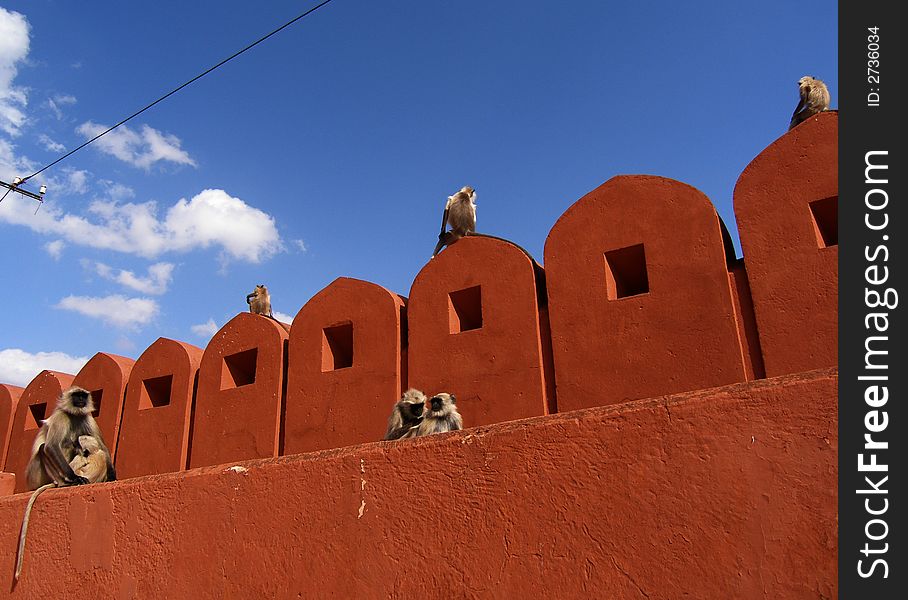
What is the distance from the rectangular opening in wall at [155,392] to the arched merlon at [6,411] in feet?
9.26

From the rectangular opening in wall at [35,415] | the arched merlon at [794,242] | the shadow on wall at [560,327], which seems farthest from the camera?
the rectangular opening in wall at [35,415]

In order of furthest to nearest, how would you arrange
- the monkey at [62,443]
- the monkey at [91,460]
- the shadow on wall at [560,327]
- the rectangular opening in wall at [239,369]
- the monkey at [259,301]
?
the monkey at [259,301], the rectangular opening in wall at [239,369], the monkey at [91,460], the monkey at [62,443], the shadow on wall at [560,327]

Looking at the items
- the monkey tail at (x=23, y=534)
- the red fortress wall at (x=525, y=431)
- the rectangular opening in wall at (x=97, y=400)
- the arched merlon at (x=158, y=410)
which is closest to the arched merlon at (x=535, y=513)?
the red fortress wall at (x=525, y=431)

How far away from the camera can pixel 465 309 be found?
Result: 6852 millimetres

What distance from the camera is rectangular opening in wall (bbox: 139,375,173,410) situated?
8.64 m

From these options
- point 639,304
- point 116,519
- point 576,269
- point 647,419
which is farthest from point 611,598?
point 576,269

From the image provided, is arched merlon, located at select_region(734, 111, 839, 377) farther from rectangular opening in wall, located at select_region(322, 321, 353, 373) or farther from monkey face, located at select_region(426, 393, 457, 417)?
rectangular opening in wall, located at select_region(322, 321, 353, 373)

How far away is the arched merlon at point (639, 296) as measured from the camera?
5.28 metres

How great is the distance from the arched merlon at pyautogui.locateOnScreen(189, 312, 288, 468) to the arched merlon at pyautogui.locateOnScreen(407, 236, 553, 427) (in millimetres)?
1740

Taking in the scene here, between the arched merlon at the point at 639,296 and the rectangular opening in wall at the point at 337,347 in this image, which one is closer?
the arched merlon at the point at 639,296

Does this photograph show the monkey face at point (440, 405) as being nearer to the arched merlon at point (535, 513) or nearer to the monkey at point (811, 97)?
the arched merlon at point (535, 513)

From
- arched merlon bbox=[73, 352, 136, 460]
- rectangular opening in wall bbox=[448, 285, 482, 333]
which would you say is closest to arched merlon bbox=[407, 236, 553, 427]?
rectangular opening in wall bbox=[448, 285, 482, 333]

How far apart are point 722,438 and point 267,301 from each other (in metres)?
10.9

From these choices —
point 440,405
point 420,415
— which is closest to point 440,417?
point 440,405
